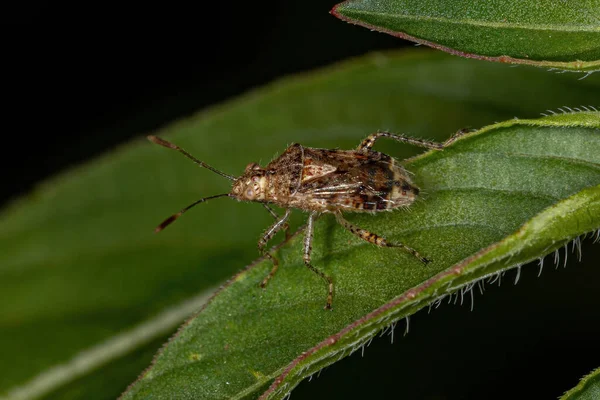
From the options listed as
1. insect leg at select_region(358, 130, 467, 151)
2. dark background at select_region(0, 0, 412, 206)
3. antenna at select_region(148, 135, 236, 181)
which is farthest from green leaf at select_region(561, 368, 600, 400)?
dark background at select_region(0, 0, 412, 206)

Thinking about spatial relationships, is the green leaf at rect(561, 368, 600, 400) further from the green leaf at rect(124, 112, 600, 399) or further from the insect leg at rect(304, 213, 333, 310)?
the insect leg at rect(304, 213, 333, 310)

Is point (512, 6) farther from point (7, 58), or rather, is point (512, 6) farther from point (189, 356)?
point (7, 58)

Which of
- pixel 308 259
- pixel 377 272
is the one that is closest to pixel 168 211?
pixel 308 259

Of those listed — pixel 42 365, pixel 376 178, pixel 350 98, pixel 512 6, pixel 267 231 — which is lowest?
pixel 42 365

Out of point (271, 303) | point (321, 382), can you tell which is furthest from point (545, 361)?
point (271, 303)

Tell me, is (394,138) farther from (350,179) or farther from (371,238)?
(371,238)

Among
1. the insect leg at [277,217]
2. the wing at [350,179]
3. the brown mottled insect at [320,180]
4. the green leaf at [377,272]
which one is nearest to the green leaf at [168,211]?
the insect leg at [277,217]
